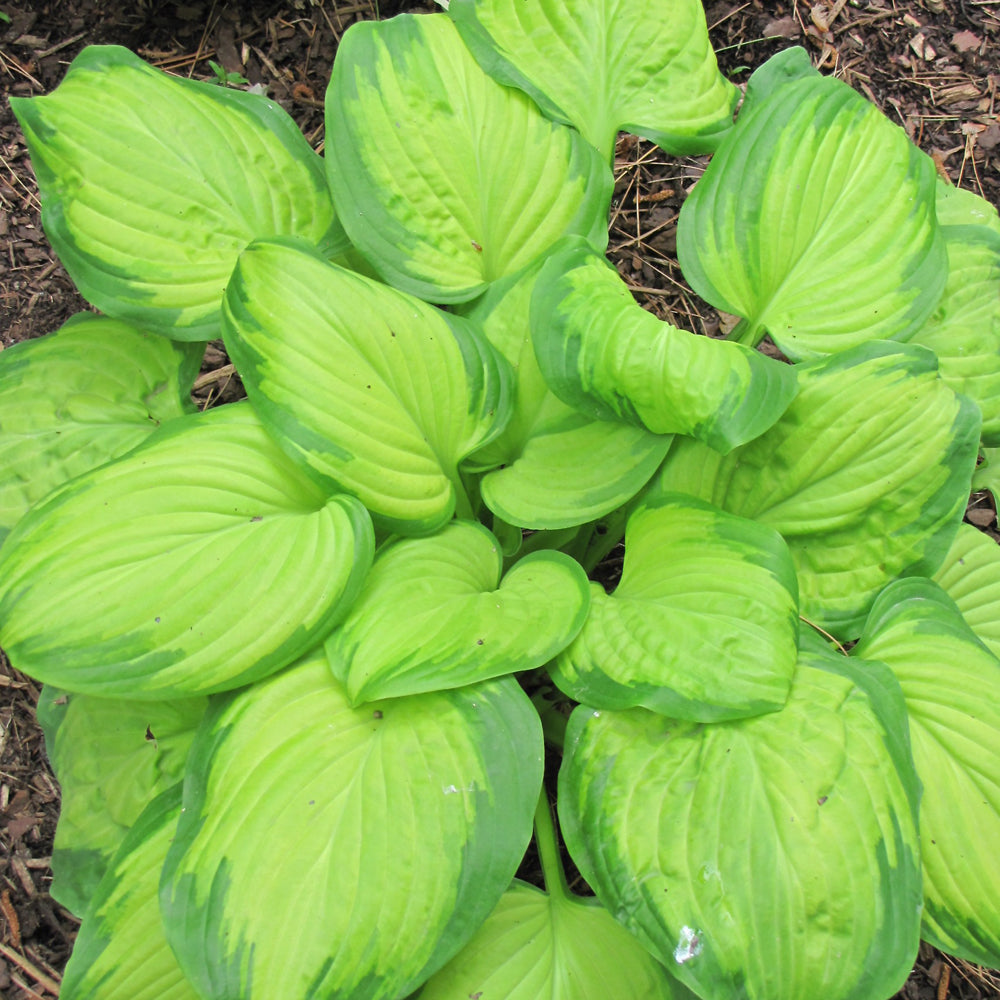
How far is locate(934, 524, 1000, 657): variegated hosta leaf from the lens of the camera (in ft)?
4.96

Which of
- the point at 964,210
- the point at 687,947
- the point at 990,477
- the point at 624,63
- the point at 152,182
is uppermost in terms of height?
the point at 624,63

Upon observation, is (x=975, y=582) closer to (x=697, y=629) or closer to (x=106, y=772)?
(x=697, y=629)

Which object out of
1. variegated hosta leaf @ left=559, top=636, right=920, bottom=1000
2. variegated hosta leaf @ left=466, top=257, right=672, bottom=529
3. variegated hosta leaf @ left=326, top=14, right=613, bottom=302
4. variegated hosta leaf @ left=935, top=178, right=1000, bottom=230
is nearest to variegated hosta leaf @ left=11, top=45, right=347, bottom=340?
variegated hosta leaf @ left=326, top=14, right=613, bottom=302

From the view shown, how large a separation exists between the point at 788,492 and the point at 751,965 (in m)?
0.68

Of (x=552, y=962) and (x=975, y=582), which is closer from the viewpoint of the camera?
(x=552, y=962)

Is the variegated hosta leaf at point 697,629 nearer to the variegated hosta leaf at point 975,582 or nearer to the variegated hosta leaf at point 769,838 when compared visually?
the variegated hosta leaf at point 769,838

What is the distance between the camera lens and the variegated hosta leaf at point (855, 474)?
1236 mm

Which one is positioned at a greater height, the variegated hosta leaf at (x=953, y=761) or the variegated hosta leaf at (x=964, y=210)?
the variegated hosta leaf at (x=964, y=210)

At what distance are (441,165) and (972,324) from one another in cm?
99

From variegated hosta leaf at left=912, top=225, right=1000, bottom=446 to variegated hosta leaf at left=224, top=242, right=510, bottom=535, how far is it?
83 centimetres

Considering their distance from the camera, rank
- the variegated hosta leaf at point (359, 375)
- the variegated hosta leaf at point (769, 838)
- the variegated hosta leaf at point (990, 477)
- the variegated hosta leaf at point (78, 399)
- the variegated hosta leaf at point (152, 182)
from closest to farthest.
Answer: the variegated hosta leaf at point (769, 838), the variegated hosta leaf at point (359, 375), the variegated hosta leaf at point (152, 182), the variegated hosta leaf at point (78, 399), the variegated hosta leaf at point (990, 477)

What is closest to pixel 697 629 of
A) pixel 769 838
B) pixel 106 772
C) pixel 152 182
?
pixel 769 838

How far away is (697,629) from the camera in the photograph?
1142 mm

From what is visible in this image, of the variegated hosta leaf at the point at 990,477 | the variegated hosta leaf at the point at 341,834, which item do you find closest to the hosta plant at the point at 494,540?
the variegated hosta leaf at the point at 341,834
